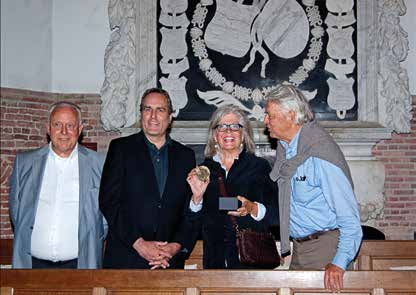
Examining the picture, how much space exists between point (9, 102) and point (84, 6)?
1500mm

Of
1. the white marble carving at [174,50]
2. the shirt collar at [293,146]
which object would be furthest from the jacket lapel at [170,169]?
the white marble carving at [174,50]

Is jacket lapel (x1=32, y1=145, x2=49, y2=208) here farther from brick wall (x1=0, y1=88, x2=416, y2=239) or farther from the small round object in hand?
brick wall (x1=0, y1=88, x2=416, y2=239)

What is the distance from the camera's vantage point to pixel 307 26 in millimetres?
7684

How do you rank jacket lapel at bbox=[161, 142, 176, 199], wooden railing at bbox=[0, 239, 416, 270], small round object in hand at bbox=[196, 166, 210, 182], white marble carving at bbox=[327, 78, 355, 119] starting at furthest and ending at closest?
white marble carving at bbox=[327, 78, 355, 119]
wooden railing at bbox=[0, 239, 416, 270]
jacket lapel at bbox=[161, 142, 176, 199]
small round object in hand at bbox=[196, 166, 210, 182]

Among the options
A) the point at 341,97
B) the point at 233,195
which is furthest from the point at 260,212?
the point at 341,97

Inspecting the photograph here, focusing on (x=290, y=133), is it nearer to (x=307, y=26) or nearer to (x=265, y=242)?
(x=265, y=242)

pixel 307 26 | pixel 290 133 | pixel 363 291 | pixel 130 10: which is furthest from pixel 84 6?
pixel 363 291

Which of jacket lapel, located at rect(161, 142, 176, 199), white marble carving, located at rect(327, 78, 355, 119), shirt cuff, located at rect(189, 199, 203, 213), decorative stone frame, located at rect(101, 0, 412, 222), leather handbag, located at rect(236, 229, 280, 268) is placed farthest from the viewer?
white marble carving, located at rect(327, 78, 355, 119)

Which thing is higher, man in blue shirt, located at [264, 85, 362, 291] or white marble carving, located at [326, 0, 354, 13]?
white marble carving, located at [326, 0, 354, 13]

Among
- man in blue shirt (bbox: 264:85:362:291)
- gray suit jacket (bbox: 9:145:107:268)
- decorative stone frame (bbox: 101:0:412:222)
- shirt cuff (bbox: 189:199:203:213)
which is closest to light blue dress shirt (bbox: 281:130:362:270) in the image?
man in blue shirt (bbox: 264:85:362:291)

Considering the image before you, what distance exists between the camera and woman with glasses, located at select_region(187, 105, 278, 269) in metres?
3.89

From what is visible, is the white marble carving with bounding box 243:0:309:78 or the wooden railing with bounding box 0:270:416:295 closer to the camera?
the wooden railing with bounding box 0:270:416:295

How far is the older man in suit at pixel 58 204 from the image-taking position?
3990 mm

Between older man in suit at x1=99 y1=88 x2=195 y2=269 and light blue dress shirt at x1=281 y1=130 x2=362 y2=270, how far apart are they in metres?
0.77
